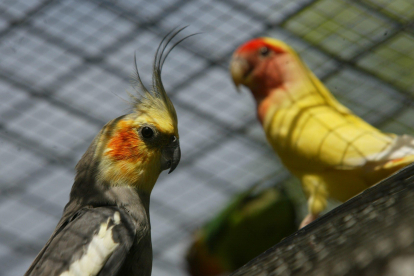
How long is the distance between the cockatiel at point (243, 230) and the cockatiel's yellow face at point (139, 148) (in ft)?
2.92

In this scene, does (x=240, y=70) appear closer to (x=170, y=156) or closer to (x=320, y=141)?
(x=320, y=141)

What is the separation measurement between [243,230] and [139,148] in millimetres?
1039

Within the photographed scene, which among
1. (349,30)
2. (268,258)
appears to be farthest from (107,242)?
(349,30)

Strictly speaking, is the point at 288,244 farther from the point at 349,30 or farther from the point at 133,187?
the point at 349,30

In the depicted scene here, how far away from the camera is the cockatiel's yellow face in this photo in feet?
5.05

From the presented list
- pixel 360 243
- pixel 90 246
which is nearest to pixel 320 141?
pixel 90 246

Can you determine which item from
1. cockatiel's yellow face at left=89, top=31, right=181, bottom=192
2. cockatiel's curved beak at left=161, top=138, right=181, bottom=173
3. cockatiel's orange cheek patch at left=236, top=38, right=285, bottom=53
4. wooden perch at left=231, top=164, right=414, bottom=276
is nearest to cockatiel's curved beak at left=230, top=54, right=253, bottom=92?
cockatiel's orange cheek patch at left=236, top=38, right=285, bottom=53

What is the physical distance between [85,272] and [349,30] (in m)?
1.84

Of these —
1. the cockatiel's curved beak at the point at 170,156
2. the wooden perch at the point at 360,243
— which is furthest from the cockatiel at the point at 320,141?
the wooden perch at the point at 360,243

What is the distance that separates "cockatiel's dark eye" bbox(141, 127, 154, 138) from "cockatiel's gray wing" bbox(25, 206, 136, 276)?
0.32m

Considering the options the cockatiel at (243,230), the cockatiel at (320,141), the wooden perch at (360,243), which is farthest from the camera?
the cockatiel at (243,230)

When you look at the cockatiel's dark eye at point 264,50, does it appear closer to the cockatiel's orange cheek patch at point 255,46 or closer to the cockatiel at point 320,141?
the cockatiel's orange cheek patch at point 255,46

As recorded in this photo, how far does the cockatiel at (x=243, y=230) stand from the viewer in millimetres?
2344

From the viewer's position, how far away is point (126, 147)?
157 cm
